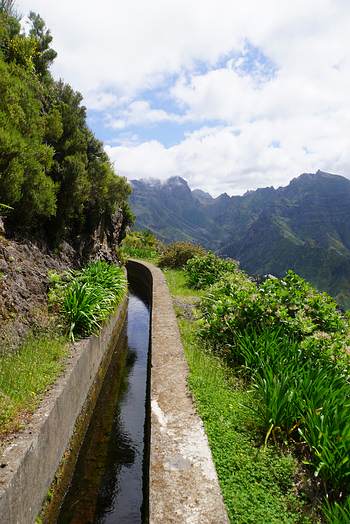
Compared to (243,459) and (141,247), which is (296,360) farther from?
(141,247)

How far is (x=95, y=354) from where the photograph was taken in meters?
7.45

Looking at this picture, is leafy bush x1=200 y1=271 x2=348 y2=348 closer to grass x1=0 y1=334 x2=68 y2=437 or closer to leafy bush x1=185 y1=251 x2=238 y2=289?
grass x1=0 y1=334 x2=68 y2=437

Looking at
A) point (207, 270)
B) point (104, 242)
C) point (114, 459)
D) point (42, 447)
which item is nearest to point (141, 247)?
point (207, 270)

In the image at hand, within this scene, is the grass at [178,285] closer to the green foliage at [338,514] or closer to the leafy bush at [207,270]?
the leafy bush at [207,270]

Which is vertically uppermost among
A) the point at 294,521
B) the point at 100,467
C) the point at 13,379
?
the point at 13,379

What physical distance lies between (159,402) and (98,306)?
3020mm

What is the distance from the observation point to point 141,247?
32.0 metres

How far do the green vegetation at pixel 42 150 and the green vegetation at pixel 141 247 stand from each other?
12.4 m

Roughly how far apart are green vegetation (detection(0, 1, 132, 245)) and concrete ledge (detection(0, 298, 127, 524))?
371 centimetres

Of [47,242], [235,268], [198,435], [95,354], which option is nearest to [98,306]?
[95,354]

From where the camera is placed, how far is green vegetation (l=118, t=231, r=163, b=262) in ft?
94.2

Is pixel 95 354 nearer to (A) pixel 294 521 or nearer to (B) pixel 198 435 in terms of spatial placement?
(B) pixel 198 435

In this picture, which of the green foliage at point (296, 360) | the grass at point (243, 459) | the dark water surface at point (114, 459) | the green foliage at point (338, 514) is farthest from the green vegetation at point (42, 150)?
the green foliage at point (338, 514)

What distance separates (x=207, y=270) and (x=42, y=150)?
10388mm
